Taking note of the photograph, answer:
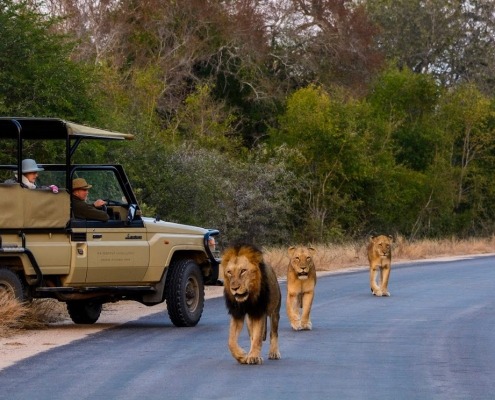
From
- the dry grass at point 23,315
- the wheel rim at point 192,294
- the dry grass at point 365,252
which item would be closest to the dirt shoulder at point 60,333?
the dry grass at point 23,315

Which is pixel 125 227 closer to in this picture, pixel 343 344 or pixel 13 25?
pixel 343 344

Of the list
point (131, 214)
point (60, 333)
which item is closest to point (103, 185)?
point (131, 214)

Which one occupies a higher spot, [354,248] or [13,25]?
[13,25]

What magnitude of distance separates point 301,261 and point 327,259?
661 inches

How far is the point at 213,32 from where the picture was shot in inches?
1759

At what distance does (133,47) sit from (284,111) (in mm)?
5863

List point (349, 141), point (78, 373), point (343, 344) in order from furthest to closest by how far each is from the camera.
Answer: point (349, 141), point (343, 344), point (78, 373)

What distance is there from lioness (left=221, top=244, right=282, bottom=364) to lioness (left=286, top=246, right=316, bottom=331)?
3832 mm

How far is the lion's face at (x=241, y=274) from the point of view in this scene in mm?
12188

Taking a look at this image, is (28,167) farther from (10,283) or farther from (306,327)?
(306,327)

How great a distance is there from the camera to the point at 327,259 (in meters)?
33.4

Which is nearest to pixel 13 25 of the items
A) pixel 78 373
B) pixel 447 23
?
pixel 78 373

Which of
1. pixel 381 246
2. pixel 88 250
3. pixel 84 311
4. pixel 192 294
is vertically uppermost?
pixel 88 250

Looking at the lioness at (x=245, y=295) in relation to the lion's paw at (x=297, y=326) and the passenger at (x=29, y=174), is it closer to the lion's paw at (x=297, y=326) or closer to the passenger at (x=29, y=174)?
the lion's paw at (x=297, y=326)
